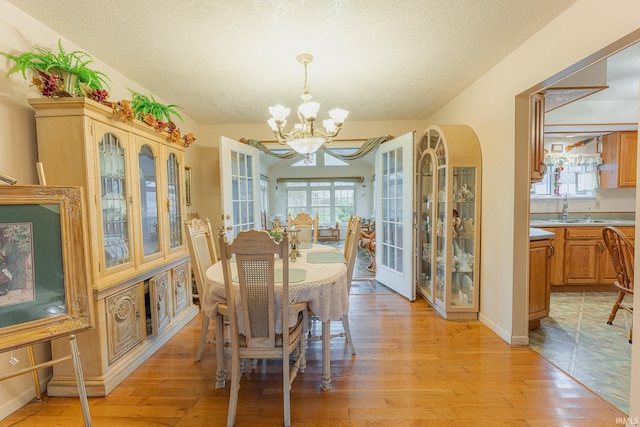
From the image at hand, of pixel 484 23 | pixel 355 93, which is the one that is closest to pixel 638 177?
pixel 484 23

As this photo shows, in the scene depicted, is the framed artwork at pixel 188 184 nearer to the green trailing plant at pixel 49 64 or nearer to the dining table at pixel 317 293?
the green trailing plant at pixel 49 64

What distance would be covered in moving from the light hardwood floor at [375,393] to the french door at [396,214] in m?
1.18

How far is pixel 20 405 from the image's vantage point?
1.72 m

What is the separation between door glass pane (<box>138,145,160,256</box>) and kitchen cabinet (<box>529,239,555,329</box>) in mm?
3347

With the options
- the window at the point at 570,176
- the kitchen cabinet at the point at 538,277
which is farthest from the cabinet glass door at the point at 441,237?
the window at the point at 570,176

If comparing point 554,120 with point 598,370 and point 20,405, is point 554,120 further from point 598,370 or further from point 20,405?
point 20,405

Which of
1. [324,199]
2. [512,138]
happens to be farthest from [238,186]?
[324,199]

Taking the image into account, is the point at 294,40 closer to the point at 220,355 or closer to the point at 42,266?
the point at 42,266

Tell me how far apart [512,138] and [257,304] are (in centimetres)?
239

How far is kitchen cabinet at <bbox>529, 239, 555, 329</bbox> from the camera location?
2.55 m

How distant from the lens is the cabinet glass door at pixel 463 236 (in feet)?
9.51

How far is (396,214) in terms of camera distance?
3.80 meters

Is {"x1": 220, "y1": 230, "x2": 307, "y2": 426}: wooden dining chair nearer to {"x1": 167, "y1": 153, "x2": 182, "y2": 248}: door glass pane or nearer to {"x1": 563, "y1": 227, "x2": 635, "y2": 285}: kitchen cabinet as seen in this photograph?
{"x1": 167, "y1": 153, "x2": 182, "y2": 248}: door glass pane

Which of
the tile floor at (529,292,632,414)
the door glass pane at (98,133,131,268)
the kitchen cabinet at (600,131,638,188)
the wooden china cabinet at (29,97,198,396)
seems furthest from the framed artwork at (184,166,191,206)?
the kitchen cabinet at (600,131,638,188)
